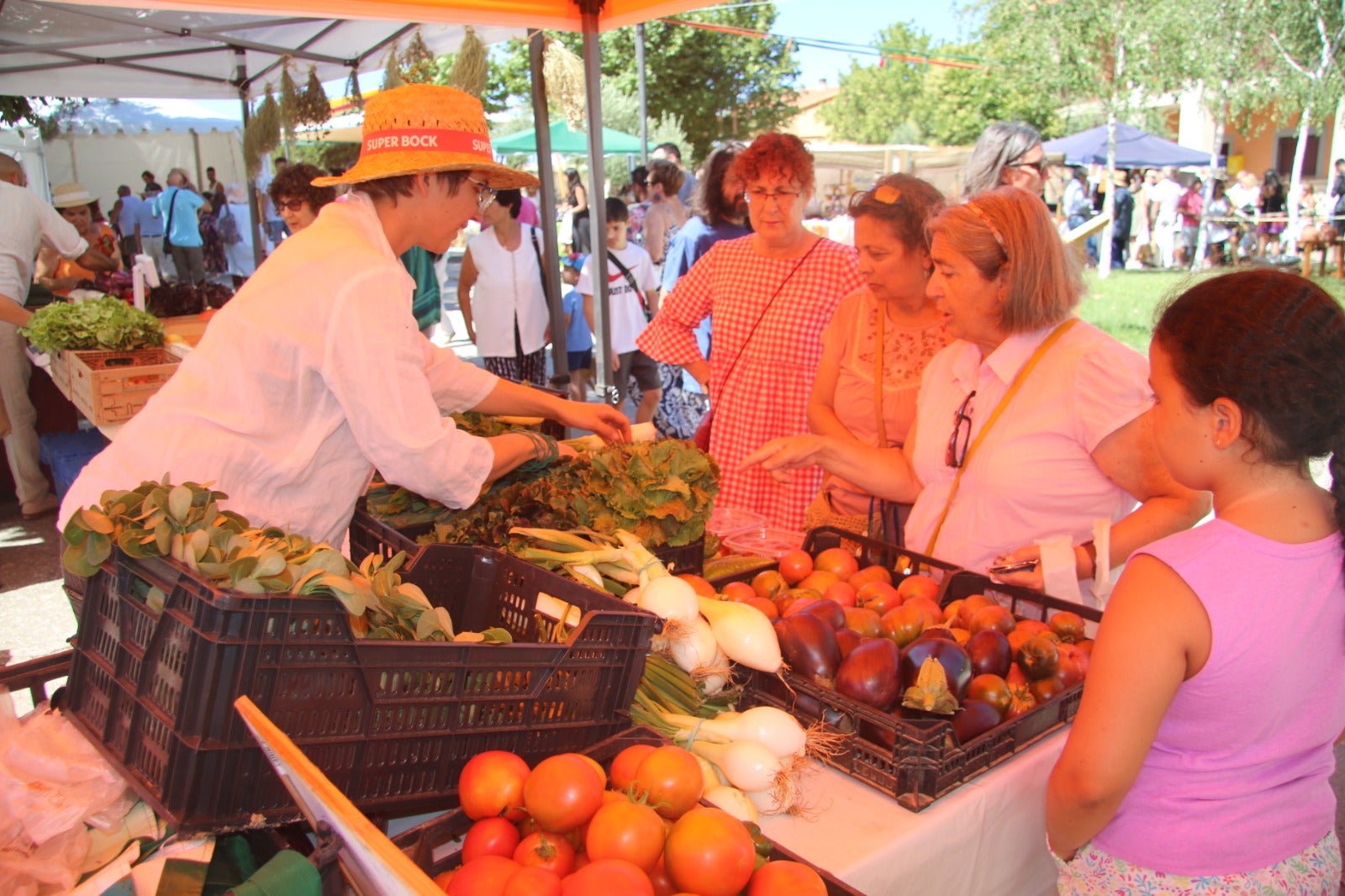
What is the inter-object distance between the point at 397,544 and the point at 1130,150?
2328 centimetres

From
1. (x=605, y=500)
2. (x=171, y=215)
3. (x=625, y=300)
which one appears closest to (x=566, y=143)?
(x=171, y=215)

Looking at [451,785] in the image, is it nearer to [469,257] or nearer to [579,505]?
[579,505]

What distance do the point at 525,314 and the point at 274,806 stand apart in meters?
6.03

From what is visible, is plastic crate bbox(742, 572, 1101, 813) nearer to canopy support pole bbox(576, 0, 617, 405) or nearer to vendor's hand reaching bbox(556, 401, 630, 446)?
vendor's hand reaching bbox(556, 401, 630, 446)

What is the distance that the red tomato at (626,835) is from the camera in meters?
1.31

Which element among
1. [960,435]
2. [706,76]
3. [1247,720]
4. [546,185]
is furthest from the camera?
[706,76]

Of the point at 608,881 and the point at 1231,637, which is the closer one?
the point at 608,881

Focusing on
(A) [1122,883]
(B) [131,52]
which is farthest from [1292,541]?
(B) [131,52]

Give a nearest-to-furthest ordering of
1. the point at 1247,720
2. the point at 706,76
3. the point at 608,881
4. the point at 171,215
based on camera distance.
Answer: the point at 608,881
the point at 1247,720
the point at 171,215
the point at 706,76

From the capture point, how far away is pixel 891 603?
220 centimetres

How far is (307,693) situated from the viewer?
4.74 feet

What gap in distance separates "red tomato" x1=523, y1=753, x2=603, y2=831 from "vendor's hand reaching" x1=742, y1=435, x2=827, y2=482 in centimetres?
148

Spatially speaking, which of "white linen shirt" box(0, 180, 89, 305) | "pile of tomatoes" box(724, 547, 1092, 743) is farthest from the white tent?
"pile of tomatoes" box(724, 547, 1092, 743)

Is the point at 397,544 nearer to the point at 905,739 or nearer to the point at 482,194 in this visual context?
the point at 482,194
